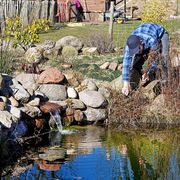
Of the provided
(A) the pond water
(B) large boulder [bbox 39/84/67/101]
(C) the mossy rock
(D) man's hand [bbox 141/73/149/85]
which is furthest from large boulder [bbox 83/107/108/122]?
(C) the mossy rock

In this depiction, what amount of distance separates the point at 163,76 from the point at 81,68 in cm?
231

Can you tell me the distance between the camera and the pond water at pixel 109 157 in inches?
300

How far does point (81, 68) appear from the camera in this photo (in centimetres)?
1234

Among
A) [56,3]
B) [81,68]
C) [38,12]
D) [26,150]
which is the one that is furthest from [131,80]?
[56,3]

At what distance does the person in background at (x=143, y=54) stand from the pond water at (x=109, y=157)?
3.19ft

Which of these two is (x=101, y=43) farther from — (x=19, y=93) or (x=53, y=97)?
(x=19, y=93)

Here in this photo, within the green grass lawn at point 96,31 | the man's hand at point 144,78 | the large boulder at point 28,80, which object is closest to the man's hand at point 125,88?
the man's hand at point 144,78

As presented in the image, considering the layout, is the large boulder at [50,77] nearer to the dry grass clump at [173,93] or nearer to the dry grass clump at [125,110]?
the dry grass clump at [125,110]

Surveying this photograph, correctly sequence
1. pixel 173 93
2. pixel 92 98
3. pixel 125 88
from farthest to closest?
pixel 92 98 < pixel 173 93 < pixel 125 88

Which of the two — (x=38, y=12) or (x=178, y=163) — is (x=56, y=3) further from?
(x=178, y=163)

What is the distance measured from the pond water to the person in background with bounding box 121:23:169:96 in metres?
0.97

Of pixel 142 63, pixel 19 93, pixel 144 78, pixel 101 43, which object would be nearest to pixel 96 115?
pixel 144 78

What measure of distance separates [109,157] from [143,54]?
103 inches

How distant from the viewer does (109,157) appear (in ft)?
27.7
